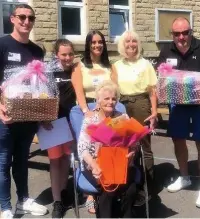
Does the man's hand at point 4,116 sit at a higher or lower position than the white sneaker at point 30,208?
higher

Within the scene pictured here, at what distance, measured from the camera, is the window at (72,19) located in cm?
814

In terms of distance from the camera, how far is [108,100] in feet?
12.1

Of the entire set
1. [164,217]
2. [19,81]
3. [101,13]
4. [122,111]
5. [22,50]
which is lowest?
[164,217]

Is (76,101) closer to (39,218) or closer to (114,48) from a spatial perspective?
(39,218)

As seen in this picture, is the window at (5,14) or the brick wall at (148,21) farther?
the brick wall at (148,21)

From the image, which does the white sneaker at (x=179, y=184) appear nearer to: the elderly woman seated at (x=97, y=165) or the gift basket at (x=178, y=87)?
the gift basket at (x=178, y=87)

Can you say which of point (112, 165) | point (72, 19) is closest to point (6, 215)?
point (112, 165)

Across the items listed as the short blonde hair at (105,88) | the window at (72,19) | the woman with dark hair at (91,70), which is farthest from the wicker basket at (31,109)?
the window at (72,19)

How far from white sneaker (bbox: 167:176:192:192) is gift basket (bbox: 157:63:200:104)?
1.01 m

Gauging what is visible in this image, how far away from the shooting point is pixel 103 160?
347 centimetres

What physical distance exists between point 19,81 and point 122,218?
1.42 metres

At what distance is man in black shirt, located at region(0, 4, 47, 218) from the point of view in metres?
3.74

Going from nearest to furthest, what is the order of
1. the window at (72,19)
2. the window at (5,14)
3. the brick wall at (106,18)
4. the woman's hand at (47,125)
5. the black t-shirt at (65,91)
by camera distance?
1. the woman's hand at (47,125)
2. the black t-shirt at (65,91)
3. the window at (5,14)
4. the brick wall at (106,18)
5. the window at (72,19)

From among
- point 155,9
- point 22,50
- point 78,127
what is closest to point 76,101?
point 78,127
